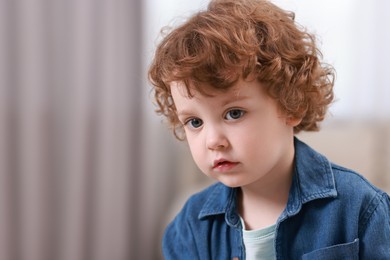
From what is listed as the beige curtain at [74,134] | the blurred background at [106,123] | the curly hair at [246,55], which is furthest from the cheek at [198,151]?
the beige curtain at [74,134]

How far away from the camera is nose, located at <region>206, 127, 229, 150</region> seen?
91cm

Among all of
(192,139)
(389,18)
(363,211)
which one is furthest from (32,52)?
(389,18)

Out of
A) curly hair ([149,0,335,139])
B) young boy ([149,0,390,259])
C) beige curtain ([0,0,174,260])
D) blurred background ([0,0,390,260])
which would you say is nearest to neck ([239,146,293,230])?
young boy ([149,0,390,259])

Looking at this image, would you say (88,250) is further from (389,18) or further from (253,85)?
(389,18)

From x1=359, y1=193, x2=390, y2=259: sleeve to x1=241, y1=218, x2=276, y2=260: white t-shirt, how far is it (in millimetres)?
166

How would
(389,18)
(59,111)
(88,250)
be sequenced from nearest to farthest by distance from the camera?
(59,111) < (88,250) < (389,18)

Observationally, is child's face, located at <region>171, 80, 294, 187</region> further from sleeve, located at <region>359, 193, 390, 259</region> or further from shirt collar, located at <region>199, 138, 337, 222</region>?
sleeve, located at <region>359, 193, 390, 259</region>

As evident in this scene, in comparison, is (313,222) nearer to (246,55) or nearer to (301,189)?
(301,189)

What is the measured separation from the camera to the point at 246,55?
2.97ft

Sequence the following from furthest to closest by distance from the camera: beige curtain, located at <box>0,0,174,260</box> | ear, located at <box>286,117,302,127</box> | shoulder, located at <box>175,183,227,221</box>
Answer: beige curtain, located at <box>0,0,174,260</box> < shoulder, located at <box>175,183,227,221</box> < ear, located at <box>286,117,302,127</box>

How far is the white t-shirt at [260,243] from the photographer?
1026 mm

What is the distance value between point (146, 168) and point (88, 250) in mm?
386

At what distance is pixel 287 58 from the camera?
976 mm

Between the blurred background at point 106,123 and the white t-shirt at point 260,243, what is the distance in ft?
1.93
